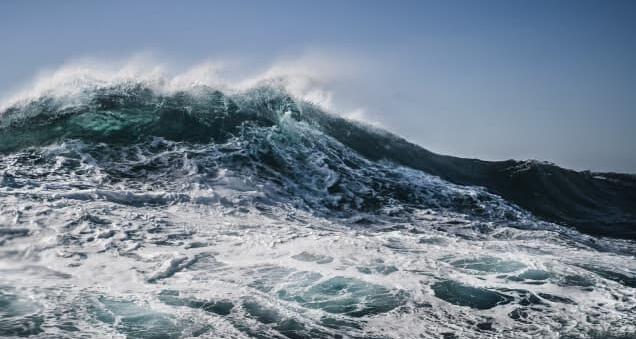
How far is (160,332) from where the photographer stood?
11.6ft

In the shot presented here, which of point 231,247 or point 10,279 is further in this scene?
point 231,247

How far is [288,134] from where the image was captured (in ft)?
41.4

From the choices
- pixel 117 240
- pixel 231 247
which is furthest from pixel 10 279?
pixel 231 247

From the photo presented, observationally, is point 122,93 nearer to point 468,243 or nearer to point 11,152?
point 11,152

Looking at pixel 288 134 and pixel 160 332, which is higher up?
pixel 288 134

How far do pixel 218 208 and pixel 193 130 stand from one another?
15.2ft

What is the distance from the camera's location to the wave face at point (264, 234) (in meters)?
4.00

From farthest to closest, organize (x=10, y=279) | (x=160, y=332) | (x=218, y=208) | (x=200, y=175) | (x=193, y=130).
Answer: (x=193, y=130) < (x=200, y=175) < (x=218, y=208) < (x=10, y=279) < (x=160, y=332)

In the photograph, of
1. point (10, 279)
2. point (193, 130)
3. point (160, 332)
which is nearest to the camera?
point (160, 332)

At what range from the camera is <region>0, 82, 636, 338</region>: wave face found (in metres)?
4.00

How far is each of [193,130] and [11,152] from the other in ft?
13.5

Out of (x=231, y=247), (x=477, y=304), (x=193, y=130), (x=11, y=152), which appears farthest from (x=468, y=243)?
(x=11, y=152)

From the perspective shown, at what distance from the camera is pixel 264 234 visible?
665 cm

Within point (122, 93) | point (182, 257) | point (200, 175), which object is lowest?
point (182, 257)
